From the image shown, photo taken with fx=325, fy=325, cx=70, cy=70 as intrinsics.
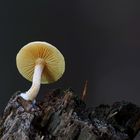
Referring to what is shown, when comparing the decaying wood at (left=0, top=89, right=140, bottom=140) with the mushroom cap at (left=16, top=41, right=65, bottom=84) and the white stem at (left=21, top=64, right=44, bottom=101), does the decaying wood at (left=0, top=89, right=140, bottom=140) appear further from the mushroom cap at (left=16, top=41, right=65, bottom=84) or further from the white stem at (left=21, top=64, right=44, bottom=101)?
the mushroom cap at (left=16, top=41, right=65, bottom=84)

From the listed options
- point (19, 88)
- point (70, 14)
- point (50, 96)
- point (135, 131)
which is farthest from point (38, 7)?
point (135, 131)

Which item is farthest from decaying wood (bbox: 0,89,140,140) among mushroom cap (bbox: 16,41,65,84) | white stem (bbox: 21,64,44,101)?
mushroom cap (bbox: 16,41,65,84)

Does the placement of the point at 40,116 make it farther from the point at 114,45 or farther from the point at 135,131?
the point at 114,45

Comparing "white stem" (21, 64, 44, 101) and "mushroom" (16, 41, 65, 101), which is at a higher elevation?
"mushroom" (16, 41, 65, 101)

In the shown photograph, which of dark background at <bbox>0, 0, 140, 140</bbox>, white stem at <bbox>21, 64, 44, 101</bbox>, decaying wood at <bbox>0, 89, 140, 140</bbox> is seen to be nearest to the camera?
decaying wood at <bbox>0, 89, 140, 140</bbox>

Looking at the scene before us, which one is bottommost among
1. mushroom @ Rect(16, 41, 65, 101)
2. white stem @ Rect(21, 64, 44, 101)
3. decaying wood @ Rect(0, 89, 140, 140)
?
decaying wood @ Rect(0, 89, 140, 140)

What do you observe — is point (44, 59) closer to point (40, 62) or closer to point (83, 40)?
point (40, 62)

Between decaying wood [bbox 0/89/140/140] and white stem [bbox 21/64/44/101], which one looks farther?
white stem [bbox 21/64/44/101]
